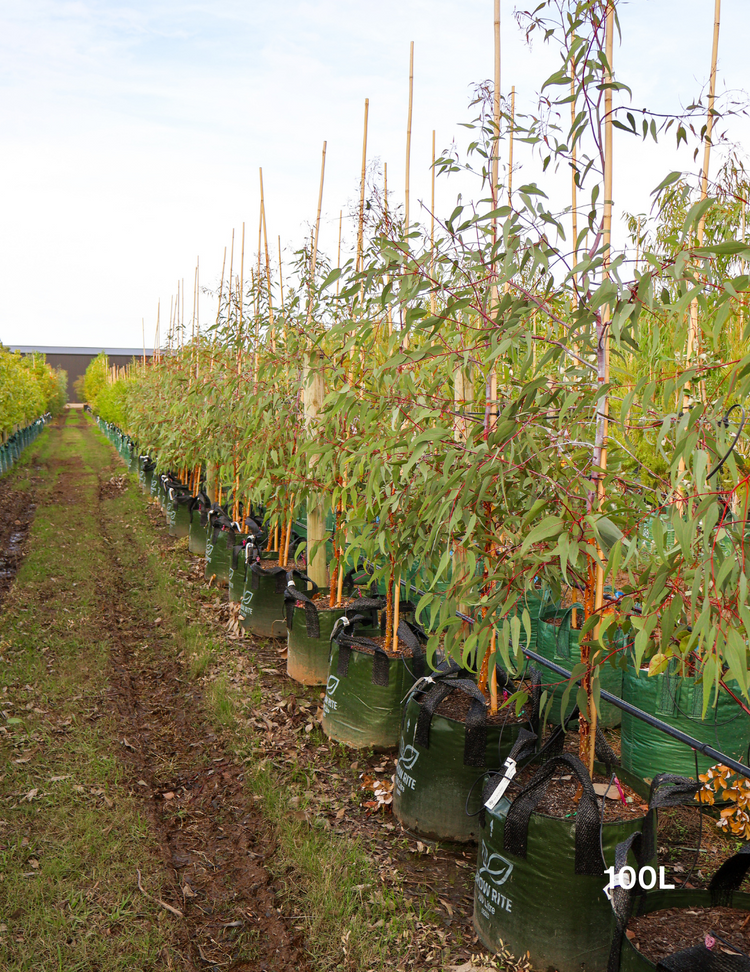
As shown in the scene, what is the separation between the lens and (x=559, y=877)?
2.12 metres

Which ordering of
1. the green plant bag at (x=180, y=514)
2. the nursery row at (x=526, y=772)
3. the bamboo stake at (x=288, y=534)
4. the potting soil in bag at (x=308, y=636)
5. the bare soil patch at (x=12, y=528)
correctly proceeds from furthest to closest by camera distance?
the green plant bag at (x=180, y=514) → the bare soil patch at (x=12, y=528) → the bamboo stake at (x=288, y=534) → the potting soil in bag at (x=308, y=636) → the nursery row at (x=526, y=772)

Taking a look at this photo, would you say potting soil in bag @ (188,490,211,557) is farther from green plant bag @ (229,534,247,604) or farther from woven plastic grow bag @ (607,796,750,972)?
woven plastic grow bag @ (607,796,750,972)

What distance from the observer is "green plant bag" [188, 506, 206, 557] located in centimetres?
821

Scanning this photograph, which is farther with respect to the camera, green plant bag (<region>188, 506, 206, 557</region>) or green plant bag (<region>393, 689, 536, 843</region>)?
green plant bag (<region>188, 506, 206, 557</region>)

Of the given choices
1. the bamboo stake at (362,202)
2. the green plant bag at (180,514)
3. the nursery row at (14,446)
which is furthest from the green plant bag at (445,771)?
the nursery row at (14,446)

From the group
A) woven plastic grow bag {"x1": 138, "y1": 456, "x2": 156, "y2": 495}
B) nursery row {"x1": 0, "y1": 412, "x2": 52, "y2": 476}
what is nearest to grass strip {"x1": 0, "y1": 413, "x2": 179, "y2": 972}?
woven plastic grow bag {"x1": 138, "y1": 456, "x2": 156, "y2": 495}

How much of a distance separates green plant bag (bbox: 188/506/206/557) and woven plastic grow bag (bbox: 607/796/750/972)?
22.2ft

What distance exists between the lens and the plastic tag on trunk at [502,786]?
2275 mm

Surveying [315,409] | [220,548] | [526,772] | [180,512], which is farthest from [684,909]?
[180,512]

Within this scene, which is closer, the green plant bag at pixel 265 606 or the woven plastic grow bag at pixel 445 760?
the woven plastic grow bag at pixel 445 760

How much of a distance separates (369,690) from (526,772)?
45.6 inches

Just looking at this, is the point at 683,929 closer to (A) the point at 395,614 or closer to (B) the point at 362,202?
(A) the point at 395,614

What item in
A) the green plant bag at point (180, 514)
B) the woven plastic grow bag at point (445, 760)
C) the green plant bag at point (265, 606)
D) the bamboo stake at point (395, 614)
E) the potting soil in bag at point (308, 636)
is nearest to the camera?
the woven plastic grow bag at point (445, 760)

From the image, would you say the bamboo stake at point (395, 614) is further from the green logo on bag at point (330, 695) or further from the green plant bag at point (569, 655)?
the green plant bag at point (569, 655)
